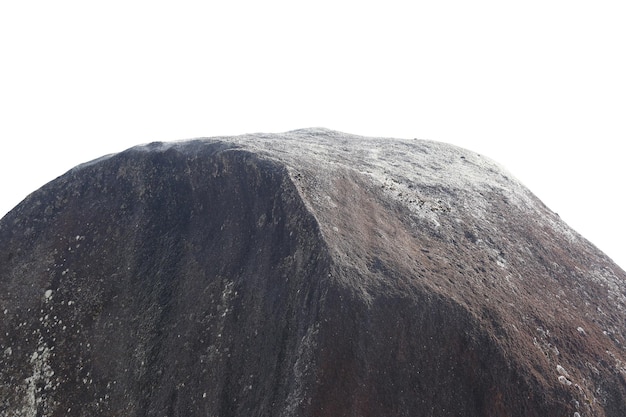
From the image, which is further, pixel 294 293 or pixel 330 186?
pixel 330 186

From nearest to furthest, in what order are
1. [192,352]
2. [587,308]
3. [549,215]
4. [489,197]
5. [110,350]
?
[192,352], [110,350], [587,308], [489,197], [549,215]

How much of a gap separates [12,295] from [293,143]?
1258 centimetres

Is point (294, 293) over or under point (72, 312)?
over

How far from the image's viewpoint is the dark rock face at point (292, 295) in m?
14.5

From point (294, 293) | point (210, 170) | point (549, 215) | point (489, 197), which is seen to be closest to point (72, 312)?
point (210, 170)

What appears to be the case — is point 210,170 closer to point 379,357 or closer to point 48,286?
point 48,286

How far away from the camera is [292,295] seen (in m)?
15.5

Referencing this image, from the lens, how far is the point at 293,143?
24.0m

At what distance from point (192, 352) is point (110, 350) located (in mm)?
3196

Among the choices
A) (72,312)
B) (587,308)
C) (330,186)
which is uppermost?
(330,186)

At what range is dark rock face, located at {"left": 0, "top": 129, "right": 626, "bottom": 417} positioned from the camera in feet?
47.4

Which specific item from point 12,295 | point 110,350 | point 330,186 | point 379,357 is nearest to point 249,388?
point 379,357

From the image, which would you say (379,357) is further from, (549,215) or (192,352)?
(549,215)

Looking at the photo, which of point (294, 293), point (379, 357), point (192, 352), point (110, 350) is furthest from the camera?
point (110, 350)
